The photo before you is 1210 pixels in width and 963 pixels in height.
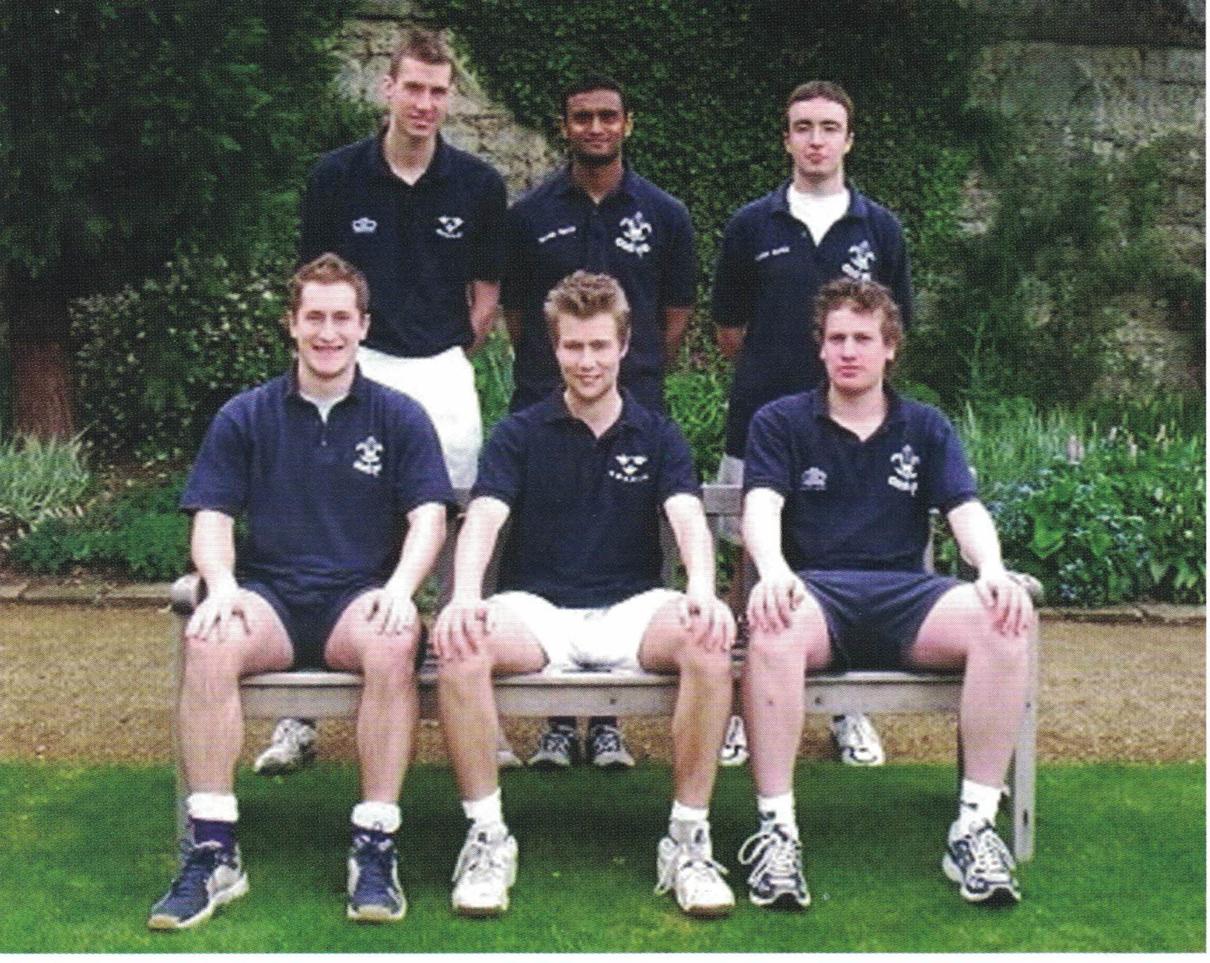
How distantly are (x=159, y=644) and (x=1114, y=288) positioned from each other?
607 centimetres

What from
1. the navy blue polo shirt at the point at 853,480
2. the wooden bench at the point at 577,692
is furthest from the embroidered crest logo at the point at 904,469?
the wooden bench at the point at 577,692

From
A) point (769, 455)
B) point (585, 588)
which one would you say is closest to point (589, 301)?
point (769, 455)

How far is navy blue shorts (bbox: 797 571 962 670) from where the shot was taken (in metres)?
4.13

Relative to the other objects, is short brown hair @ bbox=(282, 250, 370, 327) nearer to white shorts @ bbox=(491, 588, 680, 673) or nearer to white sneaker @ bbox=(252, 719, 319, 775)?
white shorts @ bbox=(491, 588, 680, 673)

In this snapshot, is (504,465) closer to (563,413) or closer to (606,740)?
(563,413)

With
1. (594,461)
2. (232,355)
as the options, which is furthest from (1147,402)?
(594,461)

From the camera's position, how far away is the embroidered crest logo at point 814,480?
4.30 m

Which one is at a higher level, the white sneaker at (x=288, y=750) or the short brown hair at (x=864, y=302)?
the short brown hair at (x=864, y=302)

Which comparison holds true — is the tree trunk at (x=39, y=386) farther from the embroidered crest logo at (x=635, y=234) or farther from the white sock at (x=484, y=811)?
the white sock at (x=484, y=811)

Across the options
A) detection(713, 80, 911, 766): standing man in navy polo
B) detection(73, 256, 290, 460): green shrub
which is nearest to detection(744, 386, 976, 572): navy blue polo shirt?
detection(713, 80, 911, 766): standing man in navy polo

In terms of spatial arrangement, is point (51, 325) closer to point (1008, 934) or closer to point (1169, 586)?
point (1169, 586)

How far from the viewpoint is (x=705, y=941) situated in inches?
146

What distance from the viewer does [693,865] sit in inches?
154

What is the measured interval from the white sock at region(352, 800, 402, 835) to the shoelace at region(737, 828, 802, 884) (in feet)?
2.49
